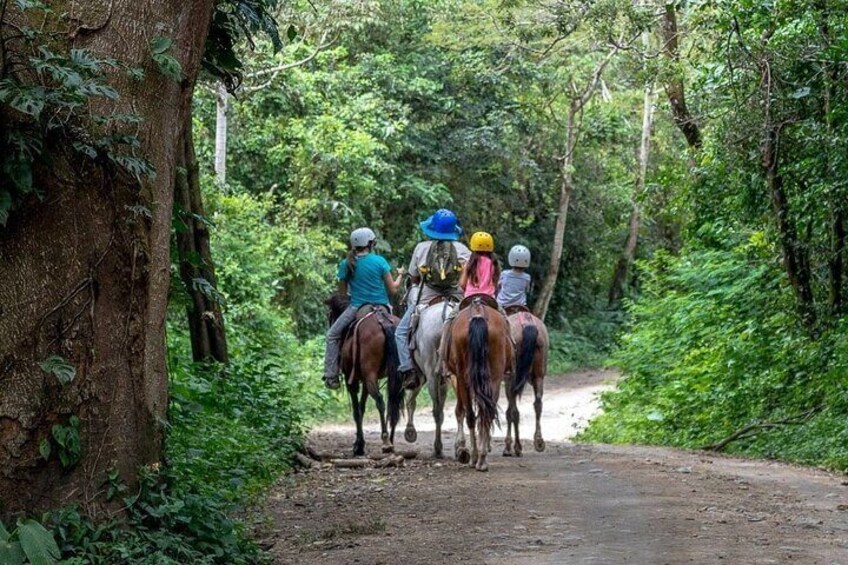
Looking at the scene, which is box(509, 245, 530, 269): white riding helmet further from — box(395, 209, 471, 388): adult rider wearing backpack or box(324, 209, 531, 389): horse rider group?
box(395, 209, 471, 388): adult rider wearing backpack

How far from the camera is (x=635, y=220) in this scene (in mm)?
42406

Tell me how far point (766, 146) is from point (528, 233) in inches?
965

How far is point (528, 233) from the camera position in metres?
40.2

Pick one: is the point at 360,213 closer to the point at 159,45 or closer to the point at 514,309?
the point at 514,309

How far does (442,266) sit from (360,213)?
16886 mm

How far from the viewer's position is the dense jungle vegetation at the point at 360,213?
6727 mm

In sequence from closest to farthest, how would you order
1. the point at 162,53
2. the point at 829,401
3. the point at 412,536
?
the point at 162,53 < the point at 412,536 < the point at 829,401

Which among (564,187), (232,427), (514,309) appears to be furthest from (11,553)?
(564,187)

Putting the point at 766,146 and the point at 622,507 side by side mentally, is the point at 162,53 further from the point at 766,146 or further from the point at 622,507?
the point at 766,146

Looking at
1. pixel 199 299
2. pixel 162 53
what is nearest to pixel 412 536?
pixel 162 53

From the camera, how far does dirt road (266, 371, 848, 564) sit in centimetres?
802

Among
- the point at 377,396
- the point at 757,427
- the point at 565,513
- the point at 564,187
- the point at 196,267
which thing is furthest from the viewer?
the point at 564,187

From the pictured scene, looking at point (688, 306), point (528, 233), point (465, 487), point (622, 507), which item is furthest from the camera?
point (528, 233)

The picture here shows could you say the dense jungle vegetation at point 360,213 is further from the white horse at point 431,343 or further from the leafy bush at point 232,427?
the white horse at point 431,343
